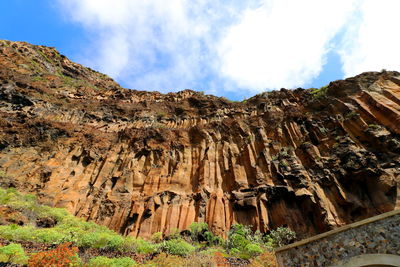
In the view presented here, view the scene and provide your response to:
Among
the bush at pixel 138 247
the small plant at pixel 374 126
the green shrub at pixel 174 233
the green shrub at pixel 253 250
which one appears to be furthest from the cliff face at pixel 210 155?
the green shrub at pixel 253 250

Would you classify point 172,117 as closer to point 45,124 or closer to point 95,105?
point 95,105

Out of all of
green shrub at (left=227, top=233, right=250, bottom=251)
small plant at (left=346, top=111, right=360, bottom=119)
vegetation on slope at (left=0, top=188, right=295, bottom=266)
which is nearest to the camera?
vegetation on slope at (left=0, top=188, right=295, bottom=266)

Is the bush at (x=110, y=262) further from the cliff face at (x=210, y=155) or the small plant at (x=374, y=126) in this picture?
the small plant at (x=374, y=126)

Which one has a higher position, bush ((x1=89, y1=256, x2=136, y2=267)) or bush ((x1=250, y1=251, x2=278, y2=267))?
bush ((x1=250, y1=251, x2=278, y2=267))

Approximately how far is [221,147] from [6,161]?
2656 centimetres

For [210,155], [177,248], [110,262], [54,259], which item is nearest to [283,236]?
[177,248]

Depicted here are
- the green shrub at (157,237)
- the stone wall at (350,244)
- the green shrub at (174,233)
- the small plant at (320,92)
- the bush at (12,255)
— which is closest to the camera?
the stone wall at (350,244)

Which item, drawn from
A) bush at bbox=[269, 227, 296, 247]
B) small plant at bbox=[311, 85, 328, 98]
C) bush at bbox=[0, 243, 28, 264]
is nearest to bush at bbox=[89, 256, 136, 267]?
bush at bbox=[0, 243, 28, 264]

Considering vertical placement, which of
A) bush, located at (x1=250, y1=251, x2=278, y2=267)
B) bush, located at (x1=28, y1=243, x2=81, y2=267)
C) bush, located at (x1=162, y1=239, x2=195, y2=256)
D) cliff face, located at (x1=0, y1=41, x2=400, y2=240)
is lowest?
bush, located at (x1=28, y1=243, x2=81, y2=267)

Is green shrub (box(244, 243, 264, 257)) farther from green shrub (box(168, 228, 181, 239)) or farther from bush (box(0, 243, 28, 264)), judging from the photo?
bush (box(0, 243, 28, 264))

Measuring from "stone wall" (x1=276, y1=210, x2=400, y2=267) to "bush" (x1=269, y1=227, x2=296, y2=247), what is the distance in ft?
39.4

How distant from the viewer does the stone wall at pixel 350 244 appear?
6.67 metres

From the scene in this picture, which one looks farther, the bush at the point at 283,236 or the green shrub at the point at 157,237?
the green shrub at the point at 157,237

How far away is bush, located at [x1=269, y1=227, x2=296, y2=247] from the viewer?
18517 mm
